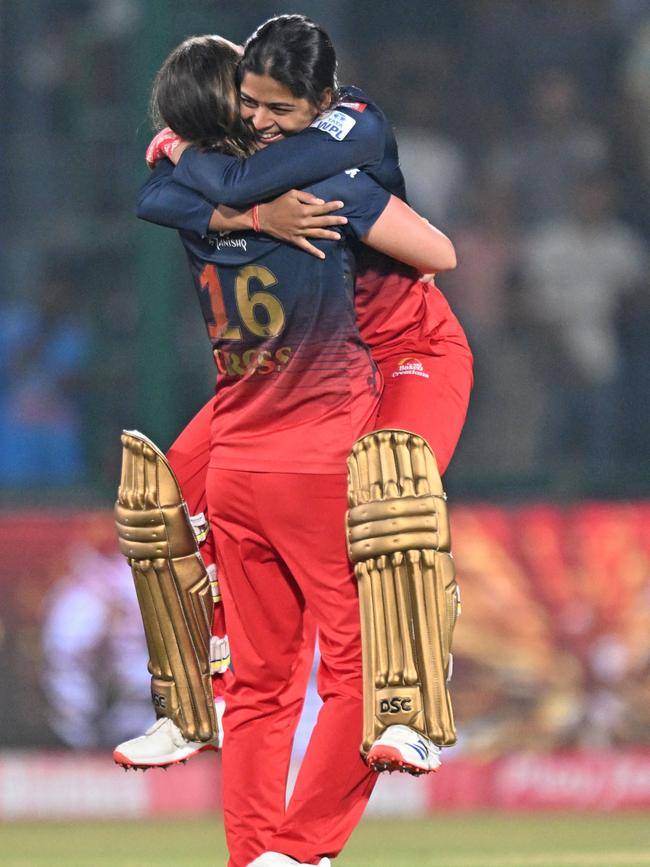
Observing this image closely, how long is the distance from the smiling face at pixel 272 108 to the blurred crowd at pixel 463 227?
3.50m

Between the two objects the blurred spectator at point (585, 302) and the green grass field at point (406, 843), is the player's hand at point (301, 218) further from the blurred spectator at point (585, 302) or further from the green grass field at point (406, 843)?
the blurred spectator at point (585, 302)

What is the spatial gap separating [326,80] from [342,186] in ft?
0.75

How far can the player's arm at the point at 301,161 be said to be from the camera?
12.2 ft

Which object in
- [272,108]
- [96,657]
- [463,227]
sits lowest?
[96,657]

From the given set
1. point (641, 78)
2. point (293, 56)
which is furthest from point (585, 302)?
point (293, 56)

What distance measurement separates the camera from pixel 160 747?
163 inches

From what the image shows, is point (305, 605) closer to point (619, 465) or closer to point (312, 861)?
point (312, 861)

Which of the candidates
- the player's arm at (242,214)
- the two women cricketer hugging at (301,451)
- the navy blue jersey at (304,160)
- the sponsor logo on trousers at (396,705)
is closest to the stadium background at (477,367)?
the two women cricketer hugging at (301,451)

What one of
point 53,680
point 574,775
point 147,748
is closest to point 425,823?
point 574,775

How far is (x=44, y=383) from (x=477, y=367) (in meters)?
1.82

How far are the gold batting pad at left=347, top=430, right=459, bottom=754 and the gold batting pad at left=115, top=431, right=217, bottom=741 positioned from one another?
489mm

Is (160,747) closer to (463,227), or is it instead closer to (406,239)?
(406,239)

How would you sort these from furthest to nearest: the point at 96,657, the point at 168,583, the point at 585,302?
the point at 585,302, the point at 96,657, the point at 168,583

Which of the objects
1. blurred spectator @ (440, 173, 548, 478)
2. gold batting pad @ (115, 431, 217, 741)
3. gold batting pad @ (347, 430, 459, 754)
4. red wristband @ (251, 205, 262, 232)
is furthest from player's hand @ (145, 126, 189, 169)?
blurred spectator @ (440, 173, 548, 478)
